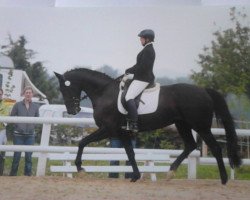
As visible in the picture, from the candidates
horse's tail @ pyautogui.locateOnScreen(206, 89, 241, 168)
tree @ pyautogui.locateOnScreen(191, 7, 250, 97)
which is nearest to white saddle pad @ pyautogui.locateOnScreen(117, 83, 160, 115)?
horse's tail @ pyautogui.locateOnScreen(206, 89, 241, 168)

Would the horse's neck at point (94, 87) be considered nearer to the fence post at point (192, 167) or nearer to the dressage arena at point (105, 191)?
the dressage arena at point (105, 191)

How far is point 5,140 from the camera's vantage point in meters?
5.62

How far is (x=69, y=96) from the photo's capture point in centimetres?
501

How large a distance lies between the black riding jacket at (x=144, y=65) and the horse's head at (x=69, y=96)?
86 cm

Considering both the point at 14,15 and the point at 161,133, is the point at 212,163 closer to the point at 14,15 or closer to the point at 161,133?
the point at 161,133

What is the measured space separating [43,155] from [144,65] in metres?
2.12

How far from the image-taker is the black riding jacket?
15.4 ft

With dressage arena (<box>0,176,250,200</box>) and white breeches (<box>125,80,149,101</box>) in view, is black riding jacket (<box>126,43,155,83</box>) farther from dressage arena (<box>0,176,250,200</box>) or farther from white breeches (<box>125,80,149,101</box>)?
dressage arena (<box>0,176,250,200</box>)

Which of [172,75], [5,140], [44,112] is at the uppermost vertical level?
[172,75]

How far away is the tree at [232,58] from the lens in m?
4.91

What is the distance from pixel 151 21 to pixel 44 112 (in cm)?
212

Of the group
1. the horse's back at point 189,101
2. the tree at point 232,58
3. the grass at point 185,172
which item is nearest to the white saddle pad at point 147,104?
the horse's back at point 189,101

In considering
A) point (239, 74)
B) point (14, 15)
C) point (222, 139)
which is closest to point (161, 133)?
point (222, 139)

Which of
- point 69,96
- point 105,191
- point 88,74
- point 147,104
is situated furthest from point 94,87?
point 105,191
